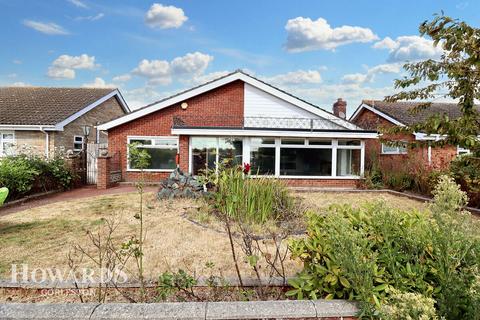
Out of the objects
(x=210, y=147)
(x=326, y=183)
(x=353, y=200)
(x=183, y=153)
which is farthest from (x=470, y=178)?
(x=183, y=153)

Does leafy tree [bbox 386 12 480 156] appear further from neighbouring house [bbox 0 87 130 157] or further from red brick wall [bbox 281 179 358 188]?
neighbouring house [bbox 0 87 130 157]

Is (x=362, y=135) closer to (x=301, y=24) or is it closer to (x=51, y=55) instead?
(x=301, y=24)

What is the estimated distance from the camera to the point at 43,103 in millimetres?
18812

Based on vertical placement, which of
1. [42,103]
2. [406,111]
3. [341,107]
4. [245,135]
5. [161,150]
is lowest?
[161,150]

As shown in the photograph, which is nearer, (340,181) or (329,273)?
(329,273)

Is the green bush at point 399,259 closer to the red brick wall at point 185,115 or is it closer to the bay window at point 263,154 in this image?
the bay window at point 263,154

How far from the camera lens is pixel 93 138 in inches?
776

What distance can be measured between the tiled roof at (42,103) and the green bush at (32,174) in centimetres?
443

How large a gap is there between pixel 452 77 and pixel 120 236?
7442 mm

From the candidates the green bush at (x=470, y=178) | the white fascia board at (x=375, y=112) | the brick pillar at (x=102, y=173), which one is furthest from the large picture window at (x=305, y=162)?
the brick pillar at (x=102, y=173)

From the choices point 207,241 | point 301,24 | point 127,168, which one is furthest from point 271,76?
point 207,241

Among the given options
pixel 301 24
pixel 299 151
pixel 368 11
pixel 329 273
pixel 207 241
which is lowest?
pixel 207 241

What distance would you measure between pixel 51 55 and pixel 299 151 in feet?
40.4

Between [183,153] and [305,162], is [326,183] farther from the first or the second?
[183,153]
